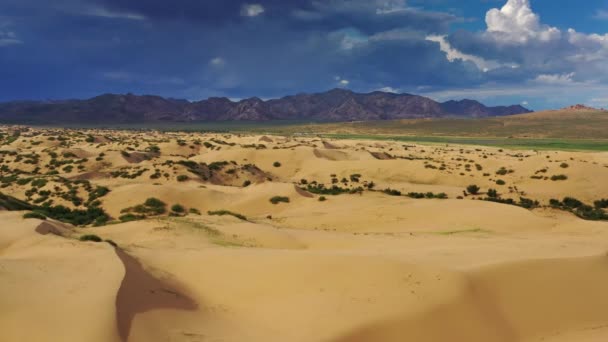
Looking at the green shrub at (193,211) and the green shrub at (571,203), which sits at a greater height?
the green shrub at (571,203)

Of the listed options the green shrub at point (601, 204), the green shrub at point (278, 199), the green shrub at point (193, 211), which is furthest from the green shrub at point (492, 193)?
the green shrub at point (193, 211)

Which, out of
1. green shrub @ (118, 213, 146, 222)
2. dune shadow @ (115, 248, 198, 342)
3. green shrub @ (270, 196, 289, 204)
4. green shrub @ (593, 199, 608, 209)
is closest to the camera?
dune shadow @ (115, 248, 198, 342)

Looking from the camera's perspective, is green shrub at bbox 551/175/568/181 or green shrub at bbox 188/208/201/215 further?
A: green shrub at bbox 551/175/568/181

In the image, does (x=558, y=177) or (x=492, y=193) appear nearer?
(x=492, y=193)

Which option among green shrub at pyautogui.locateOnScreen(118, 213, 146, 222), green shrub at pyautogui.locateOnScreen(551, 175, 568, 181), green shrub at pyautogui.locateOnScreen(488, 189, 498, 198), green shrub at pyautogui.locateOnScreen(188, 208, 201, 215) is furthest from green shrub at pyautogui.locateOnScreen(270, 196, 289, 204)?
green shrub at pyautogui.locateOnScreen(551, 175, 568, 181)

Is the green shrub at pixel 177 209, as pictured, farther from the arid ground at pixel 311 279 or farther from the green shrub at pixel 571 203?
the green shrub at pixel 571 203

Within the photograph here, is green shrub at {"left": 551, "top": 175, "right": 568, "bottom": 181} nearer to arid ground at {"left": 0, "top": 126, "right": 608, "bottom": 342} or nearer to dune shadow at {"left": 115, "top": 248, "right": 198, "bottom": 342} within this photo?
arid ground at {"left": 0, "top": 126, "right": 608, "bottom": 342}

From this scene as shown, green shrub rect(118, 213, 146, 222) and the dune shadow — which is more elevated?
the dune shadow

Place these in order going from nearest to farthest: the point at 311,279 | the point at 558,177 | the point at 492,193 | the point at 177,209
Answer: the point at 311,279, the point at 177,209, the point at 492,193, the point at 558,177

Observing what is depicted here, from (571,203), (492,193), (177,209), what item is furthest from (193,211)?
(571,203)

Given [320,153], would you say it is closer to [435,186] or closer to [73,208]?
[435,186]

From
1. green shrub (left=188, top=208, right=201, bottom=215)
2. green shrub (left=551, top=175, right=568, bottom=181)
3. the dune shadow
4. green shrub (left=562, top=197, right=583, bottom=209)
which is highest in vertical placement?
the dune shadow

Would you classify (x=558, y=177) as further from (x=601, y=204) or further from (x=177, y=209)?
(x=177, y=209)

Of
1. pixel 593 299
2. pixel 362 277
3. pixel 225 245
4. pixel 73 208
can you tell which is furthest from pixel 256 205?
pixel 593 299
